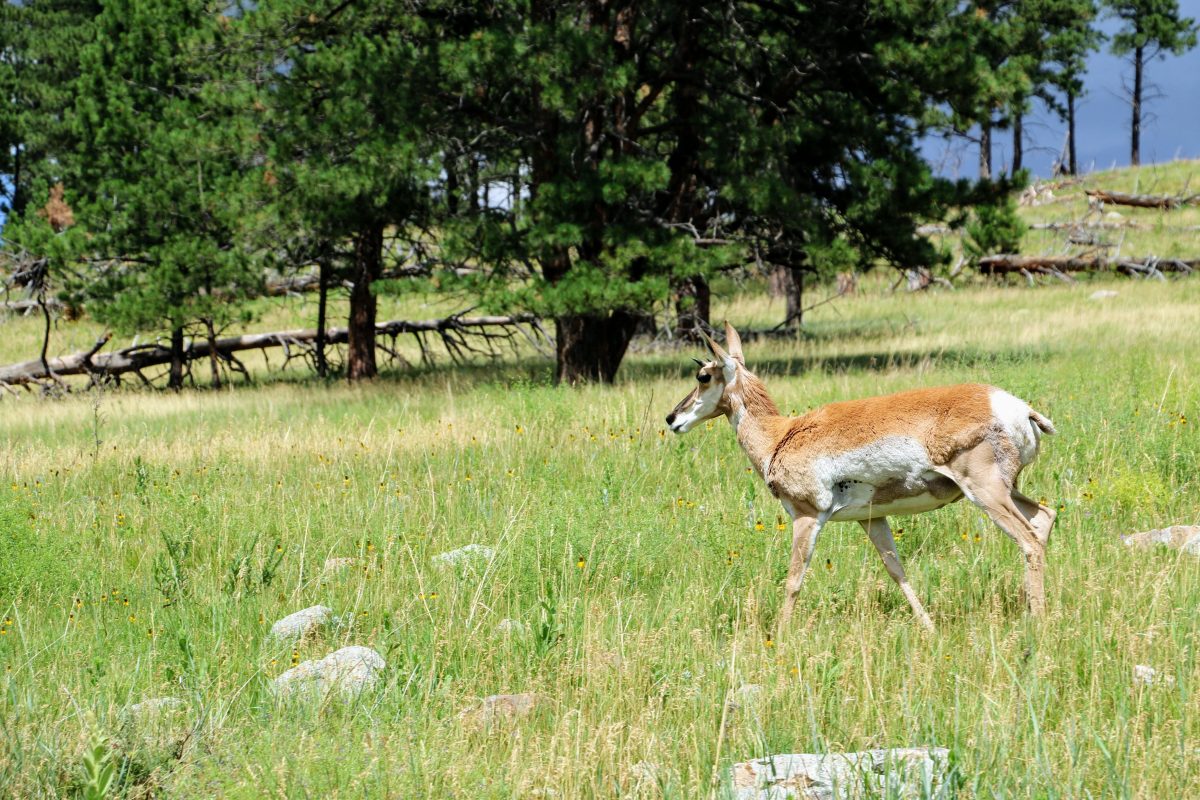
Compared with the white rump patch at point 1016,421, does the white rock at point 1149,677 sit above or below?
below

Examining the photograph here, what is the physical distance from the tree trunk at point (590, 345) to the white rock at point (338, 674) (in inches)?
426

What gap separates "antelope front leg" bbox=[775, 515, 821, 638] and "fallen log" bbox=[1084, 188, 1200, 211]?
119 ft

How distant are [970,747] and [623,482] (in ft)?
13.7

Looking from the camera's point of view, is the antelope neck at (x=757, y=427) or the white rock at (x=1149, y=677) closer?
the white rock at (x=1149, y=677)

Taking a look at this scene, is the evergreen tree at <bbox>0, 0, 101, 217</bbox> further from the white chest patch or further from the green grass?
the white chest patch

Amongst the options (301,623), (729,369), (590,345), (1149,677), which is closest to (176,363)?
(590,345)

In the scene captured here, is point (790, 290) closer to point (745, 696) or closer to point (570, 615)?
point (570, 615)

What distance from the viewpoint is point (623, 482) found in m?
7.59

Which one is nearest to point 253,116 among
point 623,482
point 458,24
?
point 458,24

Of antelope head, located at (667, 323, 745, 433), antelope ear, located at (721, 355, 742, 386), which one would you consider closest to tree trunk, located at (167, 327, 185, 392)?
→ antelope head, located at (667, 323, 745, 433)

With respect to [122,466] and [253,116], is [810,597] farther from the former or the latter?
[253,116]

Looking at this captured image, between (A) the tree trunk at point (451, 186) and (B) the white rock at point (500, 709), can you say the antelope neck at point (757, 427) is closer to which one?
(B) the white rock at point (500, 709)

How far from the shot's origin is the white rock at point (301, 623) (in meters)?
4.97

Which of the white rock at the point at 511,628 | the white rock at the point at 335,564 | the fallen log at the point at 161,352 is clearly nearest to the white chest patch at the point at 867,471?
the white rock at the point at 511,628
